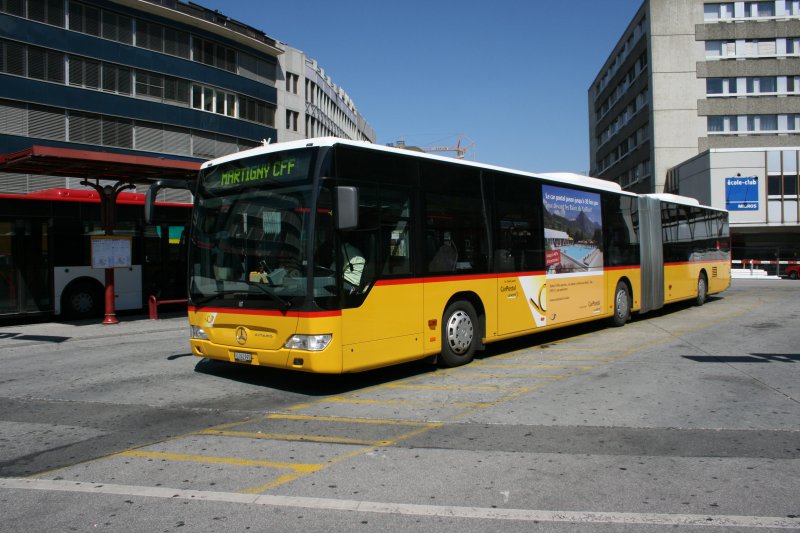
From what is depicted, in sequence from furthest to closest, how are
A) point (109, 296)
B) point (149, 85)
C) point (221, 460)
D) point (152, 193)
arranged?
point (149, 85) → point (109, 296) → point (152, 193) → point (221, 460)

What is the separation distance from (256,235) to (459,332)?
3.32 meters

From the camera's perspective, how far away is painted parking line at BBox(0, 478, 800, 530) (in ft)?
12.8

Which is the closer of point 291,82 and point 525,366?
point 525,366

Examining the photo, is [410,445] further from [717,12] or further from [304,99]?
[717,12]

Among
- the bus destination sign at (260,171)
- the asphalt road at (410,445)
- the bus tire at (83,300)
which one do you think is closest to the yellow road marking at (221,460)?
the asphalt road at (410,445)

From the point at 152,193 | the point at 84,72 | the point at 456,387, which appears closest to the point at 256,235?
the point at 152,193

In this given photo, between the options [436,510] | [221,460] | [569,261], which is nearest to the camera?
[436,510]

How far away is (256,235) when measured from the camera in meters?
7.60

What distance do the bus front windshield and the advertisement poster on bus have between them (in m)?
4.65

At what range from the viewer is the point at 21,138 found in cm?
3300

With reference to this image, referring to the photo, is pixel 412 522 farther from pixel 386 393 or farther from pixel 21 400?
pixel 21 400

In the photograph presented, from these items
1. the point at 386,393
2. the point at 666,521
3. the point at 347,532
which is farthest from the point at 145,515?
the point at 386,393

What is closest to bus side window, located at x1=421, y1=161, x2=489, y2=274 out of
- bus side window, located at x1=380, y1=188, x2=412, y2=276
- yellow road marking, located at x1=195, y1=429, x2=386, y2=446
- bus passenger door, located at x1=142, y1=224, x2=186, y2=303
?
bus side window, located at x1=380, y1=188, x2=412, y2=276

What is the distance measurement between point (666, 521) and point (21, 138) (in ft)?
122
